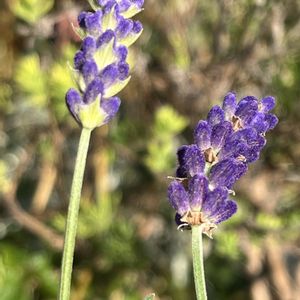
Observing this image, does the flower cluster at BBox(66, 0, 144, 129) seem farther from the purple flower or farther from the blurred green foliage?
the blurred green foliage

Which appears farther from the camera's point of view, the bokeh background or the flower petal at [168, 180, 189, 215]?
the bokeh background

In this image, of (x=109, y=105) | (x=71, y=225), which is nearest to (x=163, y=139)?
(x=109, y=105)

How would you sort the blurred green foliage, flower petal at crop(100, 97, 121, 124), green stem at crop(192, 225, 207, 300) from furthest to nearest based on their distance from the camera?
the blurred green foliage
flower petal at crop(100, 97, 121, 124)
green stem at crop(192, 225, 207, 300)

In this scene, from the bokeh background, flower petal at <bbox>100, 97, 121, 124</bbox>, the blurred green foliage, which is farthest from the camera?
the bokeh background

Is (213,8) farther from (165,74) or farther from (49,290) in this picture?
(49,290)

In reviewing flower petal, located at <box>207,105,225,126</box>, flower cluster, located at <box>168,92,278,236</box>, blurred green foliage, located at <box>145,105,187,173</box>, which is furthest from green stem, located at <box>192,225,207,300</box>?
blurred green foliage, located at <box>145,105,187,173</box>

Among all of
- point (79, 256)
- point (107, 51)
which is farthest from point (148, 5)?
point (107, 51)

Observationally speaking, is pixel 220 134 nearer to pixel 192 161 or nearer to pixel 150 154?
pixel 192 161
